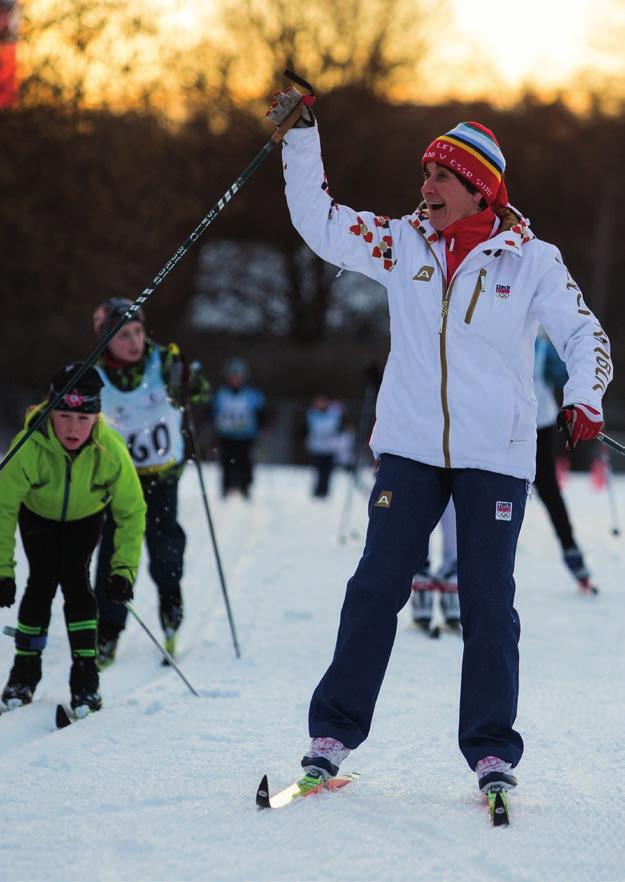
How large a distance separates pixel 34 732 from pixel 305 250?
98.0 ft

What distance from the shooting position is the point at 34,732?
4863 millimetres

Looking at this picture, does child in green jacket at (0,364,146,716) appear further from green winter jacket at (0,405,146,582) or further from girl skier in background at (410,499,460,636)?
girl skier in background at (410,499,460,636)

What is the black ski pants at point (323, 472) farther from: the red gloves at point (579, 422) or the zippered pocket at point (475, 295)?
the red gloves at point (579, 422)

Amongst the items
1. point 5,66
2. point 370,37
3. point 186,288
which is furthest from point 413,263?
point 186,288

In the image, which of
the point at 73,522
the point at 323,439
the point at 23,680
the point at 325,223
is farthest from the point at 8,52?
the point at 325,223

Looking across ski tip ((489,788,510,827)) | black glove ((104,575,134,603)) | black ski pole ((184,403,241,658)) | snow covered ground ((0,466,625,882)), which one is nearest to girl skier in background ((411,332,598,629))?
snow covered ground ((0,466,625,882))

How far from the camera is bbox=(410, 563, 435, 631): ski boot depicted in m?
7.36

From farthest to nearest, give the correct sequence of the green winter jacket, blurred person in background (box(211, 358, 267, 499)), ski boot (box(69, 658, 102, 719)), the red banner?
1. blurred person in background (box(211, 358, 267, 499))
2. the red banner
3. ski boot (box(69, 658, 102, 719))
4. the green winter jacket

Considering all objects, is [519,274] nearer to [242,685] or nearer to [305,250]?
[242,685]

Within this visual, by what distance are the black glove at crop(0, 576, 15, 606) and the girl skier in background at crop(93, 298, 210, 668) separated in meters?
1.49

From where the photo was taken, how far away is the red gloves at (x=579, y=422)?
367 centimetres

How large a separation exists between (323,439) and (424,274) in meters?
15.0

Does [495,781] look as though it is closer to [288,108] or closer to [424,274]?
[424,274]

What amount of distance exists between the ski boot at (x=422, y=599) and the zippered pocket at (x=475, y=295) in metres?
3.68
